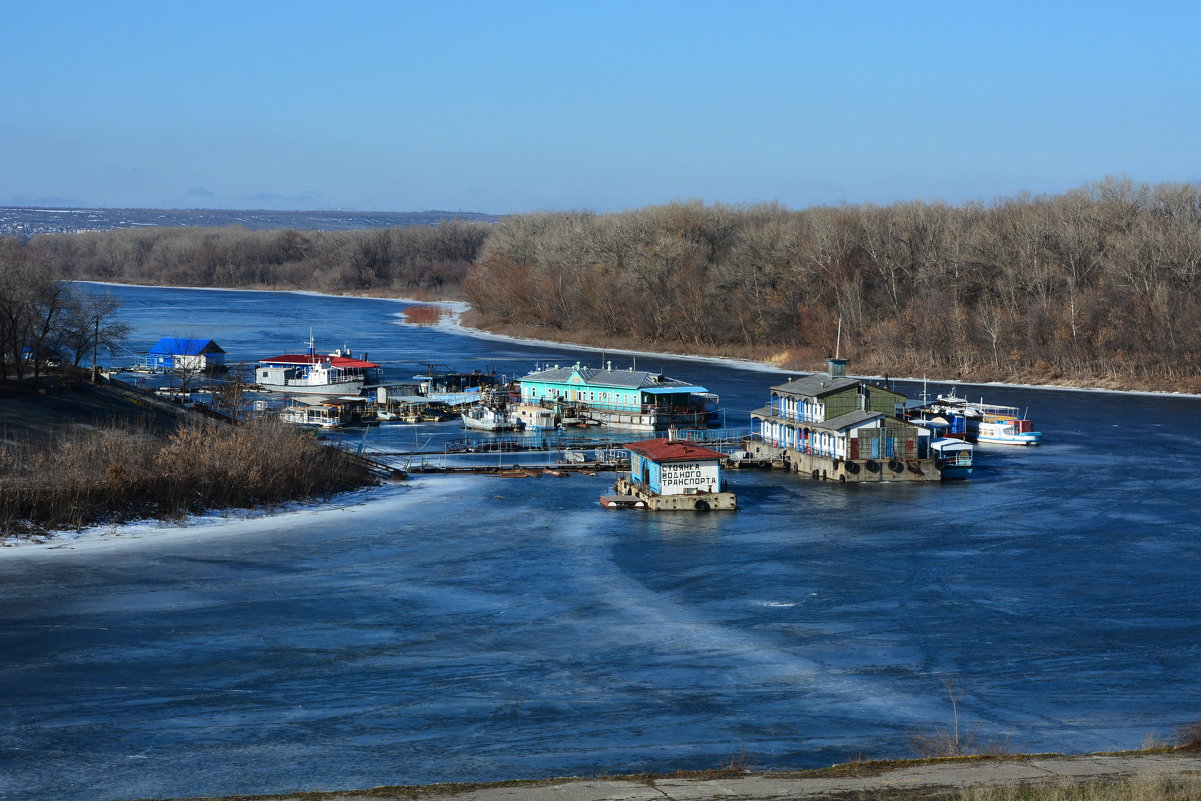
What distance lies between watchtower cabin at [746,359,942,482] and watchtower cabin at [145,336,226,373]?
28.2m

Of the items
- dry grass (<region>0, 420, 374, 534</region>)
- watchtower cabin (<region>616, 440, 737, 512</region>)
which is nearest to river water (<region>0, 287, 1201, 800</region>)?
watchtower cabin (<region>616, 440, 737, 512</region>)

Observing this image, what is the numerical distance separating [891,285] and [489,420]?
3314cm

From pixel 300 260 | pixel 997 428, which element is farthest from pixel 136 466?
pixel 300 260

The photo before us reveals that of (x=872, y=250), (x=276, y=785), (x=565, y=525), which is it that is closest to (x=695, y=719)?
(x=276, y=785)

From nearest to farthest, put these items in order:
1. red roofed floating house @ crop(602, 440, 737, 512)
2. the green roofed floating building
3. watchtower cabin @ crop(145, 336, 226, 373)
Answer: red roofed floating house @ crop(602, 440, 737, 512)
the green roofed floating building
watchtower cabin @ crop(145, 336, 226, 373)

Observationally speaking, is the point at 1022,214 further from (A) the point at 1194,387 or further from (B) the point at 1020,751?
(B) the point at 1020,751

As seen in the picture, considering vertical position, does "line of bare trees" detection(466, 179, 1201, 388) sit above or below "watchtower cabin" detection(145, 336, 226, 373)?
above

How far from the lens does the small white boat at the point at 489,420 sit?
146ft

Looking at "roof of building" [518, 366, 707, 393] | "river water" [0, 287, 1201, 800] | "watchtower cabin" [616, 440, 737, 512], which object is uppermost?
"roof of building" [518, 366, 707, 393]

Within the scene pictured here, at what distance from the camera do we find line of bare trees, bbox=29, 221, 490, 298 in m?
142

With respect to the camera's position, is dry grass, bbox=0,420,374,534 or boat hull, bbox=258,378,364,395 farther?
boat hull, bbox=258,378,364,395

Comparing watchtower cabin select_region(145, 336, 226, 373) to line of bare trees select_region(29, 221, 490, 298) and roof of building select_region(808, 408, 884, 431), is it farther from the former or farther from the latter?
line of bare trees select_region(29, 221, 490, 298)

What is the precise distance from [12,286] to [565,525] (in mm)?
18702

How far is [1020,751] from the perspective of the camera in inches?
548
